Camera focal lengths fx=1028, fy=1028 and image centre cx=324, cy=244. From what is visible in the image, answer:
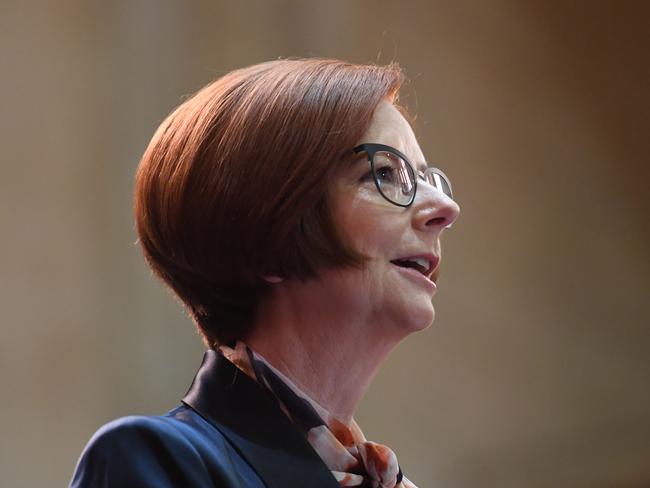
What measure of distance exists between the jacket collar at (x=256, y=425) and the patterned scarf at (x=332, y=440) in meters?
0.02

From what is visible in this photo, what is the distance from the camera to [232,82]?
A: 187 cm

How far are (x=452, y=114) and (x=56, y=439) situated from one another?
80.2 inches

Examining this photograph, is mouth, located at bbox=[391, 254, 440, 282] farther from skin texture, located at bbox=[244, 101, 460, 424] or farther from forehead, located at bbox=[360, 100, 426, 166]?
forehead, located at bbox=[360, 100, 426, 166]

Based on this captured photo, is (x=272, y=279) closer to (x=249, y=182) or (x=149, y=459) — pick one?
(x=249, y=182)

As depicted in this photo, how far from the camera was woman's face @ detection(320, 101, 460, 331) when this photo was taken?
5.81 ft

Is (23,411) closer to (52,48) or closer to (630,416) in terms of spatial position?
(52,48)

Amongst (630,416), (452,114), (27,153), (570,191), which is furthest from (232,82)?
(630,416)

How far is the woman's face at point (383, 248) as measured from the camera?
1.77 metres

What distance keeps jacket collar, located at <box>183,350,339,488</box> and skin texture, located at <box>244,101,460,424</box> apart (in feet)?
0.26

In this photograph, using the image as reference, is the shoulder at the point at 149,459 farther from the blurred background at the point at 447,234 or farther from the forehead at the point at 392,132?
the blurred background at the point at 447,234

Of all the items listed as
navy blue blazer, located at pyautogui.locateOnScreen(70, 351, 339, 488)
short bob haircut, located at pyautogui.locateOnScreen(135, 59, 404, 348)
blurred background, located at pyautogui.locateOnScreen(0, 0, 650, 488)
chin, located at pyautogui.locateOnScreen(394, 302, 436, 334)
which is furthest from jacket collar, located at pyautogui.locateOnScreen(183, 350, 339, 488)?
blurred background, located at pyautogui.locateOnScreen(0, 0, 650, 488)

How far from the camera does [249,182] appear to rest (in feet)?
5.69

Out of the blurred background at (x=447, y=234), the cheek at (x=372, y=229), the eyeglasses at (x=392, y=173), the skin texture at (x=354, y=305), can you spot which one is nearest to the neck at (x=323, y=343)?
the skin texture at (x=354, y=305)

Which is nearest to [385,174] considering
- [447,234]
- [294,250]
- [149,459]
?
[294,250]
